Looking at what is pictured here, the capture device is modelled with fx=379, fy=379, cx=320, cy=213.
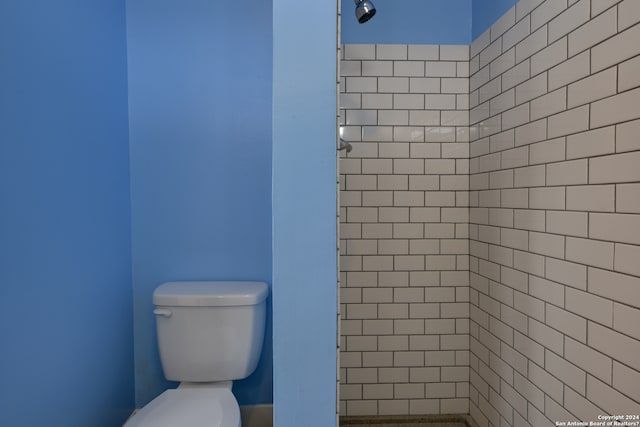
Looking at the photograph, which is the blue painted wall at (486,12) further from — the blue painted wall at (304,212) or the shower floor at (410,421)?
the shower floor at (410,421)

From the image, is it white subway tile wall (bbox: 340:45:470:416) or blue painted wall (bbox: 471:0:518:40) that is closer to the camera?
blue painted wall (bbox: 471:0:518:40)

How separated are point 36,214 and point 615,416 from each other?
1.62 meters

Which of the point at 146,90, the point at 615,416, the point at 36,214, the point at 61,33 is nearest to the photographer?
the point at 615,416

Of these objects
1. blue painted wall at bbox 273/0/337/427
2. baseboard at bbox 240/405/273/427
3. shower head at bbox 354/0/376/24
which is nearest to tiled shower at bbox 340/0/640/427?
baseboard at bbox 240/405/273/427

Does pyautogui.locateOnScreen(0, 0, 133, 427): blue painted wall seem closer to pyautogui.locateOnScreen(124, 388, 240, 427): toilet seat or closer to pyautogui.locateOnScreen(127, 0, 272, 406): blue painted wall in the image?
pyautogui.locateOnScreen(127, 0, 272, 406): blue painted wall

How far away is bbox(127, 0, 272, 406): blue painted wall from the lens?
1675 millimetres

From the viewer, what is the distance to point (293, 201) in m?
0.90

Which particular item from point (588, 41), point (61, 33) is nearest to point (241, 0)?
point (61, 33)

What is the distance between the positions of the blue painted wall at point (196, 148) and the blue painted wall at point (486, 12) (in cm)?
91

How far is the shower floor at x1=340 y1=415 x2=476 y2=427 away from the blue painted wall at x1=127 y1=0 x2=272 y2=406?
48cm

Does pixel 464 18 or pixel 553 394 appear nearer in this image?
pixel 553 394

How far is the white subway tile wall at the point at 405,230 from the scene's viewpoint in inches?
66.5

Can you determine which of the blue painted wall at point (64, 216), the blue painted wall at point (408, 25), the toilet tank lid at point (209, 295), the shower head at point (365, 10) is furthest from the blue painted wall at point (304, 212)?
the blue painted wall at point (408, 25)

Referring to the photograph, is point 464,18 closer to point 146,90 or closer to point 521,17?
point 521,17
